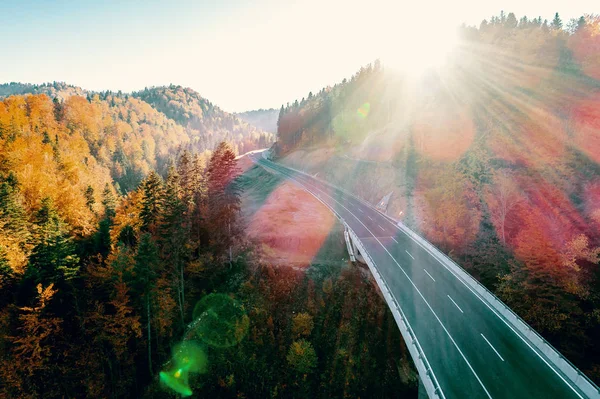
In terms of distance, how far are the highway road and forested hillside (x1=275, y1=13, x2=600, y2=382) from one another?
4.65 meters

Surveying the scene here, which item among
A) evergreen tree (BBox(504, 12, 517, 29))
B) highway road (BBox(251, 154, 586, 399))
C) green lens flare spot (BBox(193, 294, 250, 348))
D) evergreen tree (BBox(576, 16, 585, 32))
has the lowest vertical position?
green lens flare spot (BBox(193, 294, 250, 348))

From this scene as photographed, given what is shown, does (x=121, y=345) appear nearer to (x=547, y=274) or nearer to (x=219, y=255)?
(x=219, y=255)

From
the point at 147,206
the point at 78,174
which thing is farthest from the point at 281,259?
the point at 78,174

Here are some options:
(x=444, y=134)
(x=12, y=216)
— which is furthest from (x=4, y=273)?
(x=444, y=134)

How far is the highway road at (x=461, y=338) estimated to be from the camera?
1465 centimetres

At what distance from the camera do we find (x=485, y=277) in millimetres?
27531

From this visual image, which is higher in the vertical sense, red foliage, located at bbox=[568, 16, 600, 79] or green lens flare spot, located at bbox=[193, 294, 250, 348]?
red foliage, located at bbox=[568, 16, 600, 79]

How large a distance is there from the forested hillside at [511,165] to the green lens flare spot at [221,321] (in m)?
24.4

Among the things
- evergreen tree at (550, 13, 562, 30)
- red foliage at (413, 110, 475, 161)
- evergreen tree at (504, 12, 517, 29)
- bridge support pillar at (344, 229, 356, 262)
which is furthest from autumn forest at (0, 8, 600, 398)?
evergreen tree at (504, 12, 517, 29)

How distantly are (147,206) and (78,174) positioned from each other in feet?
114

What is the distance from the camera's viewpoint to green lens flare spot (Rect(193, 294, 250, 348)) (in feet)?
88.2

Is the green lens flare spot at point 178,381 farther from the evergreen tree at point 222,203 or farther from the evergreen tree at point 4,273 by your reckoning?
the evergreen tree at point 4,273

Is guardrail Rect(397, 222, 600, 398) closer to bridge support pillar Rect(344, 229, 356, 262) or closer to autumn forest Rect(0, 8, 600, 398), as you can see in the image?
autumn forest Rect(0, 8, 600, 398)

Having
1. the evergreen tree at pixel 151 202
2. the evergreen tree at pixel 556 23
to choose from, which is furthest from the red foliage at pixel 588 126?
the evergreen tree at pixel 151 202
